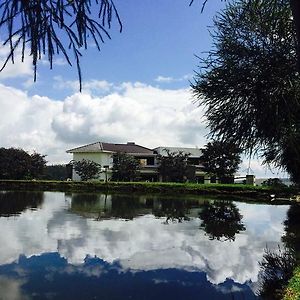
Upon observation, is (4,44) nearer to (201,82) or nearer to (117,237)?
(201,82)

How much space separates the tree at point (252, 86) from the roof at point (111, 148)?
5261 centimetres

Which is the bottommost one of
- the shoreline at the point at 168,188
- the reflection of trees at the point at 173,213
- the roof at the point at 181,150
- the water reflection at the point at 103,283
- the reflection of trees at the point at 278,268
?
the water reflection at the point at 103,283

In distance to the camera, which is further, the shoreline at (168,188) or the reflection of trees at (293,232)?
the shoreline at (168,188)

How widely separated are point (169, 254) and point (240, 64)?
20.0ft

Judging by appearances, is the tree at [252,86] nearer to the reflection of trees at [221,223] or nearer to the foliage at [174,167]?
the reflection of trees at [221,223]

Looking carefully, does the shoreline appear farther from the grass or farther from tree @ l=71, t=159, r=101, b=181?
the grass

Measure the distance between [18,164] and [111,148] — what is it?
618 inches

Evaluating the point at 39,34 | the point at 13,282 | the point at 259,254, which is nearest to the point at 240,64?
the point at 259,254

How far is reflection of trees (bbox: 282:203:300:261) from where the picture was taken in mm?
15558

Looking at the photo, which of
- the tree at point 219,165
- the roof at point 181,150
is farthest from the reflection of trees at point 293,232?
the roof at point 181,150

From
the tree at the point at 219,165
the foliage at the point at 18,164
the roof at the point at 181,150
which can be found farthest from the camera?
the roof at the point at 181,150

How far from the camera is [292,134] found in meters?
12.3

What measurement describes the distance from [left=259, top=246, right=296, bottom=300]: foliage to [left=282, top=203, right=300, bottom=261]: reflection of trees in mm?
959

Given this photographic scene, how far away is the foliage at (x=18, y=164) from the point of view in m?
56.8
